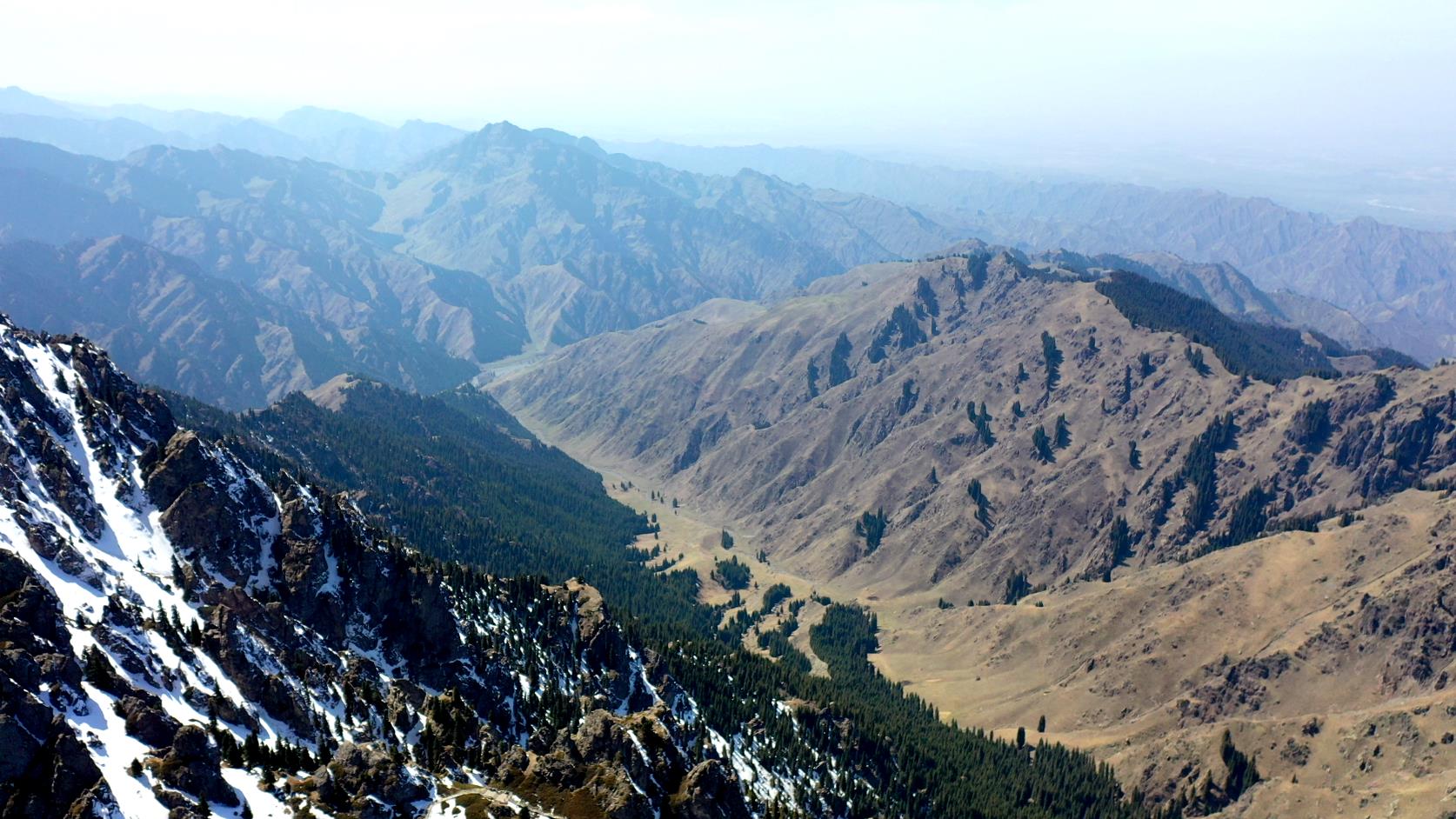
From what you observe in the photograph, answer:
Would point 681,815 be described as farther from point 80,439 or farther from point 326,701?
point 80,439

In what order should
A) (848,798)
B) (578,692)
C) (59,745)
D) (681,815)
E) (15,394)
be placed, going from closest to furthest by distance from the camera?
1. (59,745)
2. (681,815)
3. (15,394)
4. (578,692)
5. (848,798)

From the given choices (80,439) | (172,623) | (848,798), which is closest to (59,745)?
(172,623)

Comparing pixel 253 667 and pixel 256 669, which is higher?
pixel 253 667

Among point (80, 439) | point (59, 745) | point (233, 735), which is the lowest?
point (233, 735)

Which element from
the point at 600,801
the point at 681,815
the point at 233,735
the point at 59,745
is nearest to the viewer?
the point at 59,745

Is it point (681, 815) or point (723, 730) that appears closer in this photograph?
point (681, 815)

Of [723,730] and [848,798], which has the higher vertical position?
[723,730]

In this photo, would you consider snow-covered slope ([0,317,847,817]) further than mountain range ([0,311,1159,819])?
No

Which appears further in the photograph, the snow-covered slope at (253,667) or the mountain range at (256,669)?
the mountain range at (256,669)
